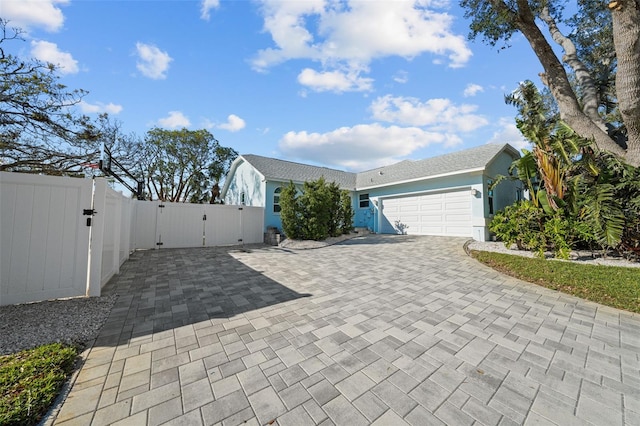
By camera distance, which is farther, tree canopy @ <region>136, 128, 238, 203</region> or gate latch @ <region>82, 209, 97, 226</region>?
tree canopy @ <region>136, 128, 238, 203</region>

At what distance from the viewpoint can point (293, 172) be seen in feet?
51.4

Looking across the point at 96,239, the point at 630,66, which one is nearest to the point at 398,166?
the point at 630,66

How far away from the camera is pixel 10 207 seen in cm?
355

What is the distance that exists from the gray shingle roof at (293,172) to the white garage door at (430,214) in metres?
3.65

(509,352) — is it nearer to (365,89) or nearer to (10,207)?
(10,207)

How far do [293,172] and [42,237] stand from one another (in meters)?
12.6

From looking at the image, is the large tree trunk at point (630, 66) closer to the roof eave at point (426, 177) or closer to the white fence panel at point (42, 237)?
the roof eave at point (426, 177)

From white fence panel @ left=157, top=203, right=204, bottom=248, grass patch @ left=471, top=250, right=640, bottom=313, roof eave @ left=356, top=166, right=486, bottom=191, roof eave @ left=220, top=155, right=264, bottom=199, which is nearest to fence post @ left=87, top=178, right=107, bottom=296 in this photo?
white fence panel @ left=157, top=203, right=204, bottom=248

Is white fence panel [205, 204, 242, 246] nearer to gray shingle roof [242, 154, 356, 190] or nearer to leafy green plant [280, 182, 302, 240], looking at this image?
leafy green plant [280, 182, 302, 240]

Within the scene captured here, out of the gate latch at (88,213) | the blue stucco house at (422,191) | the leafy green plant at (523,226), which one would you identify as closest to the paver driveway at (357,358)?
the gate latch at (88,213)

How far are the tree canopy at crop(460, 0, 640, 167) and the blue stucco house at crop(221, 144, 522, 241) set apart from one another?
10.7 feet

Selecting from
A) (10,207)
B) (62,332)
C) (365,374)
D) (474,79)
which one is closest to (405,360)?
(365,374)

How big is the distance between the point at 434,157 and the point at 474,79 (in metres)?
5.95

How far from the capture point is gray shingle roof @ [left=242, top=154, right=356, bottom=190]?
14.2 meters
